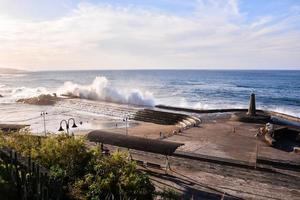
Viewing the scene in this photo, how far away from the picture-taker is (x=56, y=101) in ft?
253

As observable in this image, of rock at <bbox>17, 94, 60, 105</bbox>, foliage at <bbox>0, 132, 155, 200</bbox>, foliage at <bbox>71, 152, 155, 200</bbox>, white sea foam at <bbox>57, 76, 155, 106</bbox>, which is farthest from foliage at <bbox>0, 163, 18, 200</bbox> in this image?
rock at <bbox>17, 94, 60, 105</bbox>

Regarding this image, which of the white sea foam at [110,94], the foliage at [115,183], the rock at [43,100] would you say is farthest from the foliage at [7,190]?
the rock at [43,100]

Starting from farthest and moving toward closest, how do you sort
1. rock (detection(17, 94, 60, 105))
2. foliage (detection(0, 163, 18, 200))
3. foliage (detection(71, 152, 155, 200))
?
rock (detection(17, 94, 60, 105)), foliage (detection(0, 163, 18, 200)), foliage (detection(71, 152, 155, 200))

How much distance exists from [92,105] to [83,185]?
5574 cm

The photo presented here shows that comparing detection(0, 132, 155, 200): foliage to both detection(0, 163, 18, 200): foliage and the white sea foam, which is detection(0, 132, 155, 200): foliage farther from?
the white sea foam

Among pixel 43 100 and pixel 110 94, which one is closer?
pixel 43 100

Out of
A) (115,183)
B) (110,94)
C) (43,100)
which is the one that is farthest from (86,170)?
(110,94)

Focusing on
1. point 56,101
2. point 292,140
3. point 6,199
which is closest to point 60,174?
point 6,199

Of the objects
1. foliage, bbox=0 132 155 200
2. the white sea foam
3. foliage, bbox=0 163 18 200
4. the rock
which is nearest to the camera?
foliage, bbox=0 132 155 200

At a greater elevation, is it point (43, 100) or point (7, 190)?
point (7, 190)

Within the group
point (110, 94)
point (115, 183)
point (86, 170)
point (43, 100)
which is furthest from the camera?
point (110, 94)

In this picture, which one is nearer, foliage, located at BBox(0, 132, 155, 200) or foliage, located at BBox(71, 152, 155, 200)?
foliage, located at BBox(71, 152, 155, 200)

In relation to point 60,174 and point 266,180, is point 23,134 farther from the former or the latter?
point 266,180

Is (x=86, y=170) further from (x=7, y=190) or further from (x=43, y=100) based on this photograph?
(x=43, y=100)
